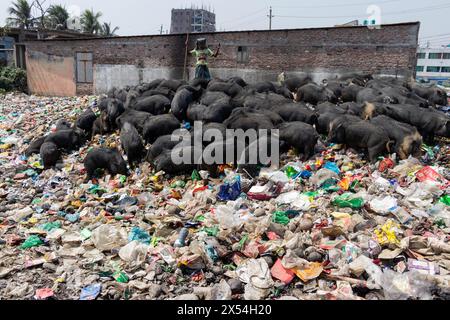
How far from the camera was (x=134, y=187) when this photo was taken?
255 inches

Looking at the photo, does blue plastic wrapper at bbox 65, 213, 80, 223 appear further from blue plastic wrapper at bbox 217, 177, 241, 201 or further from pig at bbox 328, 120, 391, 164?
pig at bbox 328, 120, 391, 164

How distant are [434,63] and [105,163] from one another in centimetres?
4920

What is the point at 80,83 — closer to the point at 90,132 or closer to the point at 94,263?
the point at 90,132

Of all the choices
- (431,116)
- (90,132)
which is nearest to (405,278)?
(431,116)

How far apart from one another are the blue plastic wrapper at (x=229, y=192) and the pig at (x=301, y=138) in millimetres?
1613

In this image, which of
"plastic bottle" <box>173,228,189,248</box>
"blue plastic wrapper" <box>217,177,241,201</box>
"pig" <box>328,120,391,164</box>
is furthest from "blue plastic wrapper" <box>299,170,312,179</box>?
"plastic bottle" <box>173,228,189,248</box>

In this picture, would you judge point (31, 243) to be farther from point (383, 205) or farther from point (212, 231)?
point (383, 205)

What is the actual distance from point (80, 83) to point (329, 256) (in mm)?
17770

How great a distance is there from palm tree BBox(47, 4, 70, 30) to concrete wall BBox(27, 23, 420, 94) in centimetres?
1387

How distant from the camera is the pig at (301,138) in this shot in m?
6.72

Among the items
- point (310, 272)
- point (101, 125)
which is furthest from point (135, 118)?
point (310, 272)

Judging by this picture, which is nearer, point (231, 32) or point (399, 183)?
point (399, 183)

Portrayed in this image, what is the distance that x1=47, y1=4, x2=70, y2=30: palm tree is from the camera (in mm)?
32344

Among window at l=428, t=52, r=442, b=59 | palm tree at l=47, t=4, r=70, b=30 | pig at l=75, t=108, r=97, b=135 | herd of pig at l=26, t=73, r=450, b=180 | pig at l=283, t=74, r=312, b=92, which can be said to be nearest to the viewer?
herd of pig at l=26, t=73, r=450, b=180
